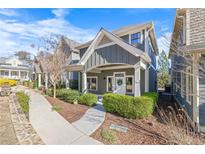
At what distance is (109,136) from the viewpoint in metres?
6.59

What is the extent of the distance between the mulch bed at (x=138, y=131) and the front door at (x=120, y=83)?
7.85 metres

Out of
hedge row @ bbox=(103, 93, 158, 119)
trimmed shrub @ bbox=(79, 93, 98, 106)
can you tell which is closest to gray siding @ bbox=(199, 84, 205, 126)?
hedge row @ bbox=(103, 93, 158, 119)

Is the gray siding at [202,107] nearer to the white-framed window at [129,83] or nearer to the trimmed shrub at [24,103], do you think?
the white-framed window at [129,83]

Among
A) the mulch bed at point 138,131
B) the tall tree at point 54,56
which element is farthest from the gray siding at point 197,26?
the tall tree at point 54,56

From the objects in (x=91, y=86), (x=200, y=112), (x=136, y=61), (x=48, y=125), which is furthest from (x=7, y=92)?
(x=200, y=112)

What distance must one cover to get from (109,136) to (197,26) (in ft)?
21.0

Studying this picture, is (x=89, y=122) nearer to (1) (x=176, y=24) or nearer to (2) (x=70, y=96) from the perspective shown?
(2) (x=70, y=96)

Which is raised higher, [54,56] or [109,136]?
[54,56]

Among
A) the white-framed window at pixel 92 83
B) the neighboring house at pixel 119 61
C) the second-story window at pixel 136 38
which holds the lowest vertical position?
the white-framed window at pixel 92 83

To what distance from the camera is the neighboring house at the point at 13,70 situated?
50131 mm

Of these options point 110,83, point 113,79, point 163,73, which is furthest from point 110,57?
point 163,73

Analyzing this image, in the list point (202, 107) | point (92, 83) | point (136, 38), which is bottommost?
point (202, 107)
